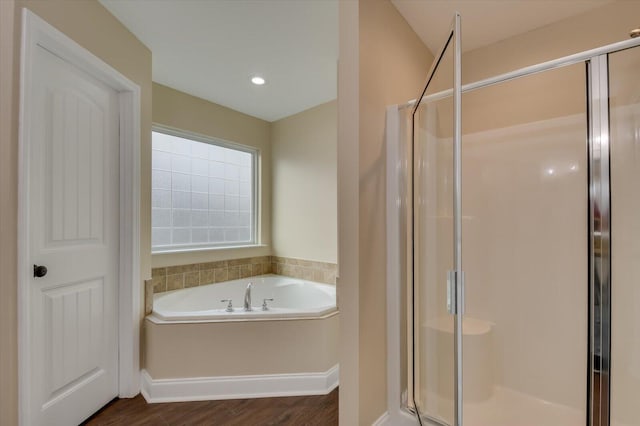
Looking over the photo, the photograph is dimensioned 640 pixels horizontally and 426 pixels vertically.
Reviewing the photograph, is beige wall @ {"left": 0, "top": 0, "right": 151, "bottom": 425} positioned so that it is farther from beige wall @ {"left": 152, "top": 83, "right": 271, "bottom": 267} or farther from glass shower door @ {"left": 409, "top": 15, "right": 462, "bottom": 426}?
glass shower door @ {"left": 409, "top": 15, "right": 462, "bottom": 426}

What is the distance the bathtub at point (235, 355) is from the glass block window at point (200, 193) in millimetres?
1005

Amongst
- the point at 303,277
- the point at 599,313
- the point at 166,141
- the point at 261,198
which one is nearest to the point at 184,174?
the point at 166,141

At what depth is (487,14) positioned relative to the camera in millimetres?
1758

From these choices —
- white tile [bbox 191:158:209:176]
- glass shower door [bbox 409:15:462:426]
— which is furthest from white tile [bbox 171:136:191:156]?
glass shower door [bbox 409:15:462:426]

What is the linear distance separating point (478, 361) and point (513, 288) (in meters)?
0.49

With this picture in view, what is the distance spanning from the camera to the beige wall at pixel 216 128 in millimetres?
2719

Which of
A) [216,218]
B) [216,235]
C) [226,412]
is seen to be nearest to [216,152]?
[216,218]

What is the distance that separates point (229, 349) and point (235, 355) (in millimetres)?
56

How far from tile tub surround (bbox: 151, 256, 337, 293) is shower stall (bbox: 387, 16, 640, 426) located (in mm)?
1490

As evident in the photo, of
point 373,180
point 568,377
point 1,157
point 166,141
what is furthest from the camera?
point 166,141

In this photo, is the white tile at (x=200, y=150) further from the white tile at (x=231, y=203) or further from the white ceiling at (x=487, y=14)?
the white ceiling at (x=487, y=14)

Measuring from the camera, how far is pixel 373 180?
1.54 m

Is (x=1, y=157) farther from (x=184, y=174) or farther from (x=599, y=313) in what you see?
(x=599, y=313)

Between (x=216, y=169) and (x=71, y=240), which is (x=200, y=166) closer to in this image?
(x=216, y=169)
